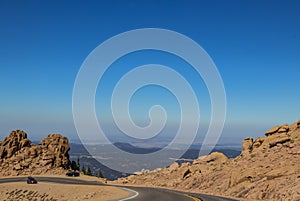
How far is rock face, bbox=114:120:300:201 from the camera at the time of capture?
3020cm

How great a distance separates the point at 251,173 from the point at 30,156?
50.0 metres

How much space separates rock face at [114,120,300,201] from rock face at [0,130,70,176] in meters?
20.3

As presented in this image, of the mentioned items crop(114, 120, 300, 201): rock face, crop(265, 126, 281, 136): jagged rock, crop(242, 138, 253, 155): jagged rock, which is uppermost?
crop(265, 126, 281, 136): jagged rock

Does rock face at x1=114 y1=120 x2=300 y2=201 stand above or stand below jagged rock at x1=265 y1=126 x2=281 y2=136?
below

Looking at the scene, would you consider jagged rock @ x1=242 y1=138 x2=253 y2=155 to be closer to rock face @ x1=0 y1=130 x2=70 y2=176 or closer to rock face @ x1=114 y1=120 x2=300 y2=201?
rock face @ x1=114 y1=120 x2=300 y2=201

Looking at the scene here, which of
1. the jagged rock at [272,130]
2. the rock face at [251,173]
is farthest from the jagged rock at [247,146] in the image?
the jagged rock at [272,130]

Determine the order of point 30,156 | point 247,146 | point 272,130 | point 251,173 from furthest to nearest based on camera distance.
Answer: point 30,156 → point 247,146 → point 272,130 → point 251,173

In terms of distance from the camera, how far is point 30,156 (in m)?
68.4

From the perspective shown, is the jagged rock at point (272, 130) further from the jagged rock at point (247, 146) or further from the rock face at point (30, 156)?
the rock face at point (30, 156)

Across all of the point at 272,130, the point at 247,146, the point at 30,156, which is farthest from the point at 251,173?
the point at 30,156

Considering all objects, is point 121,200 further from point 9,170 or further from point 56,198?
point 9,170

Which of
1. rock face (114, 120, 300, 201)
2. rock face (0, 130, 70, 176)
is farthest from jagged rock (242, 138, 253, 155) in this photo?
rock face (0, 130, 70, 176)

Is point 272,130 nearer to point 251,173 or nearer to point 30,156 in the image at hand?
point 251,173

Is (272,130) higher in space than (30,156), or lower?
higher
